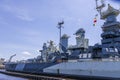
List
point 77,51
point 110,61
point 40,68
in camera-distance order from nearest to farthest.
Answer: point 110,61, point 77,51, point 40,68

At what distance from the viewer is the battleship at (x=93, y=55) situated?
30984mm

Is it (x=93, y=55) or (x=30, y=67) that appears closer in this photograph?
(x=93, y=55)

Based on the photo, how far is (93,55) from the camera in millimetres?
38281

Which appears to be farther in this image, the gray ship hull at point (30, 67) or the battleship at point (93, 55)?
the gray ship hull at point (30, 67)

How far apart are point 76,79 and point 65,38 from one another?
61.6 feet

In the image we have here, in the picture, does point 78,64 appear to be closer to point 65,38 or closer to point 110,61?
point 110,61

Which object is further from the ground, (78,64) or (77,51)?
(77,51)

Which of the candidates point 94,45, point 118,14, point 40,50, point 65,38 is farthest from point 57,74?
point 40,50

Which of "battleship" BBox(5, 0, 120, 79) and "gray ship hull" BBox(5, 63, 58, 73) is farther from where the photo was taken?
"gray ship hull" BBox(5, 63, 58, 73)

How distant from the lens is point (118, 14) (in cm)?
4006

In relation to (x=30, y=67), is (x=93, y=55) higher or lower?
higher

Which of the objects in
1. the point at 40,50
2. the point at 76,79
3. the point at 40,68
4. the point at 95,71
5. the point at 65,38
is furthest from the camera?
the point at 40,50

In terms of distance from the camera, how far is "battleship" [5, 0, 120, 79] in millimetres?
30984

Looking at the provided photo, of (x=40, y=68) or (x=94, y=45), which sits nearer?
(x=94, y=45)
